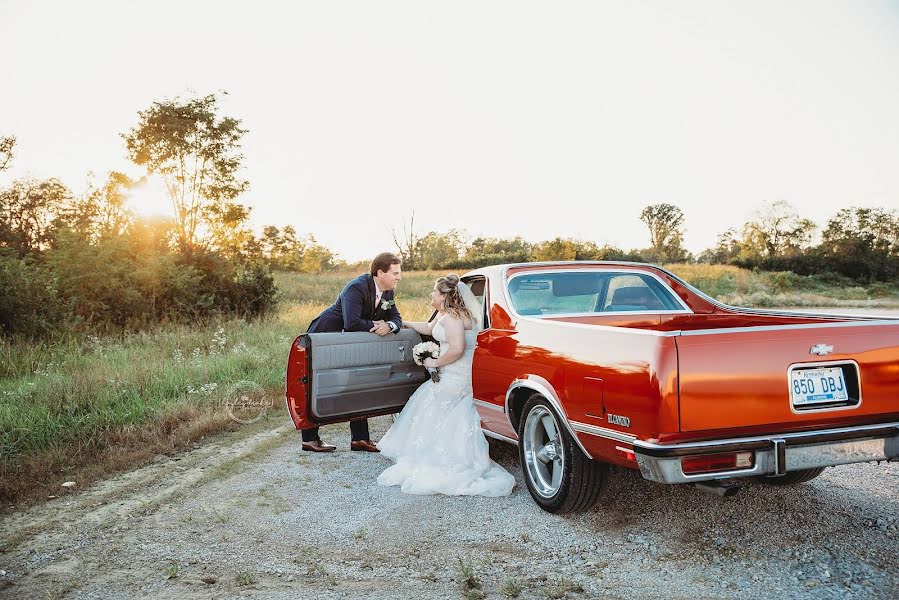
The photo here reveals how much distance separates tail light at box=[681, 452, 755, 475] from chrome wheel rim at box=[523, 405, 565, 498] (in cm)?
113

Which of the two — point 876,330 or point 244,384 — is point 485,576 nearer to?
point 876,330

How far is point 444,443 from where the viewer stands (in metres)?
5.44

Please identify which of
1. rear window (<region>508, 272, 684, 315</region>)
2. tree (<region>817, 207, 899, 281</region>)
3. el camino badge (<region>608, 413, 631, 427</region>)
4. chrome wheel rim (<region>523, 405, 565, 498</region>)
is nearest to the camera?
el camino badge (<region>608, 413, 631, 427</region>)

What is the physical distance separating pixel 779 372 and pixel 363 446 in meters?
4.04

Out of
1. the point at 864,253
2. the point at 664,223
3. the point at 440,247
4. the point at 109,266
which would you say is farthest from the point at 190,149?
the point at 664,223

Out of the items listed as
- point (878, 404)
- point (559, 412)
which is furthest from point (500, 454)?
point (878, 404)

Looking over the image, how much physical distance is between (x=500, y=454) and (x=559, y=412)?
216cm

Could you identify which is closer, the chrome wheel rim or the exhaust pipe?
the exhaust pipe

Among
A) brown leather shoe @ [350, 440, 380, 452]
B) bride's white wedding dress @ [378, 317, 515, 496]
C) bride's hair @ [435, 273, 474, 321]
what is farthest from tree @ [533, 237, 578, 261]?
bride's hair @ [435, 273, 474, 321]

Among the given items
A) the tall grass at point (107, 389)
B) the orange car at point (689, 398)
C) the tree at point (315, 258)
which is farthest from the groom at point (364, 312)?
the tree at point (315, 258)

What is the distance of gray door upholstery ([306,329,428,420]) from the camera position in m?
5.63

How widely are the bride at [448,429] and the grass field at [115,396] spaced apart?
8.67 feet

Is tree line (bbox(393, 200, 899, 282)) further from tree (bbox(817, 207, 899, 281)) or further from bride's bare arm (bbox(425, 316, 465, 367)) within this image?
bride's bare arm (bbox(425, 316, 465, 367))

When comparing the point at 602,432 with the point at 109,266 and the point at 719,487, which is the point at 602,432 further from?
the point at 109,266
